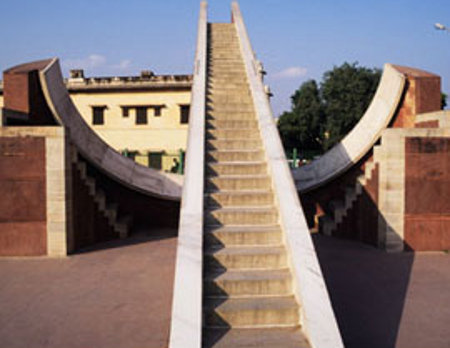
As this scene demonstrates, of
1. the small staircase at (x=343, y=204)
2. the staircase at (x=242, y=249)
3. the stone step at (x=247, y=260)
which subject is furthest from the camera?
the small staircase at (x=343, y=204)

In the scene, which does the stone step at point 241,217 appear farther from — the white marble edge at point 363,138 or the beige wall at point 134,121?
the beige wall at point 134,121

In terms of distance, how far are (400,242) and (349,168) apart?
2.30 meters

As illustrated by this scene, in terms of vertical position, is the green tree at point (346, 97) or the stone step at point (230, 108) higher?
the green tree at point (346, 97)

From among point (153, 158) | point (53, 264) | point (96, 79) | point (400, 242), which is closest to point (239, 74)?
point (400, 242)

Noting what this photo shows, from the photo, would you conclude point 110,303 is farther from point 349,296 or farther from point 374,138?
point 374,138

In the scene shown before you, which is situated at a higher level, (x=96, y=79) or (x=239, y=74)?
(x=96, y=79)

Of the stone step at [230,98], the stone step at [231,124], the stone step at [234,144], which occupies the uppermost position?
the stone step at [230,98]

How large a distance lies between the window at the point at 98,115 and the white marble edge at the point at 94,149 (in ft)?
50.8

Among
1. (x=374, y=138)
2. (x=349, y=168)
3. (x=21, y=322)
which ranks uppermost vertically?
(x=374, y=138)

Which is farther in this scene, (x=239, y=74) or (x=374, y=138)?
(x=239, y=74)

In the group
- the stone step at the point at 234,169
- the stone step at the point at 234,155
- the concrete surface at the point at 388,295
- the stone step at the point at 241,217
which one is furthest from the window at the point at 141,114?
the stone step at the point at 241,217

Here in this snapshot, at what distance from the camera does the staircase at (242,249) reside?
371cm

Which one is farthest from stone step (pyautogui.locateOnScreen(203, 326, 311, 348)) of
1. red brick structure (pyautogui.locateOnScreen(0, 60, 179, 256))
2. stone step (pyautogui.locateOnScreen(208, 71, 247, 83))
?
stone step (pyautogui.locateOnScreen(208, 71, 247, 83))

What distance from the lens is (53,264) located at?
637 centimetres
